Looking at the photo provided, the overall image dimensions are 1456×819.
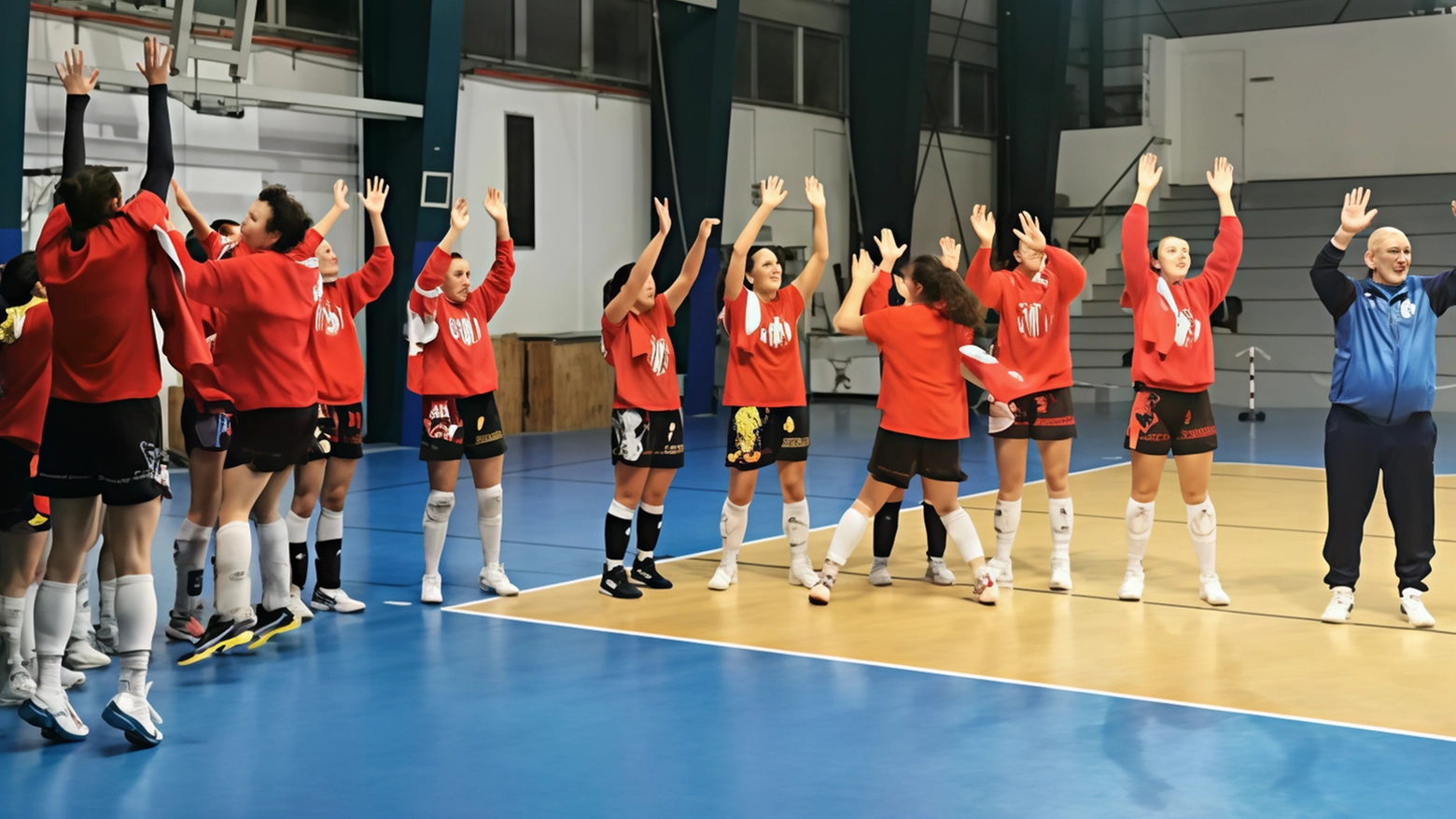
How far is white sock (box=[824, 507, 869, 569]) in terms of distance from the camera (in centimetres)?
650

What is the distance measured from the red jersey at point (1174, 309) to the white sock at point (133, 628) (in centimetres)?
410

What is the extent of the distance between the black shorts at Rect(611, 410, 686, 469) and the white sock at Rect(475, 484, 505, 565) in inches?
23.0

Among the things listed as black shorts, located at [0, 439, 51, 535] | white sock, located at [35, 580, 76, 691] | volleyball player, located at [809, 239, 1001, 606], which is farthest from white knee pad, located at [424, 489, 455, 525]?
white sock, located at [35, 580, 76, 691]

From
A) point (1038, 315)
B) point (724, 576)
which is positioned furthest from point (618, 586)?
point (1038, 315)

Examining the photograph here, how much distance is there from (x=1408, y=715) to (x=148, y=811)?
3.83 metres

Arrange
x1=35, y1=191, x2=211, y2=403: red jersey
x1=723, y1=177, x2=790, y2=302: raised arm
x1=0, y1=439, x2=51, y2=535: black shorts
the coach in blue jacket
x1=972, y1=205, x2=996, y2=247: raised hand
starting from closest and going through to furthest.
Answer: x1=35, y1=191, x2=211, y2=403: red jersey, x1=0, y1=439, x2=51, y2=535: black shorts, the coach in blue jacket, x1=723, y1=177, x2=790, y2=302: raised arm, x1=972, y1=205, x2=996, y2=247: raised hand

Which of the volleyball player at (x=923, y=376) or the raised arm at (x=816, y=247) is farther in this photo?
the raised arm at (x=816, y=247)

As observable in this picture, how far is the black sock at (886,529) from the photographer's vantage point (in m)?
7.06

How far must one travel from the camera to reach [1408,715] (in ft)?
15.5

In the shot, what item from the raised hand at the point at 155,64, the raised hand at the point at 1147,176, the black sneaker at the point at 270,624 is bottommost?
the black sneaker at the point at 270,624

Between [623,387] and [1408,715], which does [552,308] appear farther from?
[1408,715]

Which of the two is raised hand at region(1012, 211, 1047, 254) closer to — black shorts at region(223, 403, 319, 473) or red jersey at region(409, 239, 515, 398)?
red jersey at region(409, 239, 515, 398)

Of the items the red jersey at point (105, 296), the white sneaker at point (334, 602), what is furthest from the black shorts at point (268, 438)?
the white sneaker at point (334, 602)

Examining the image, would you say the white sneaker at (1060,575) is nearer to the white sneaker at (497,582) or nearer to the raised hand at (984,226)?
the raised hand at (984,226)
